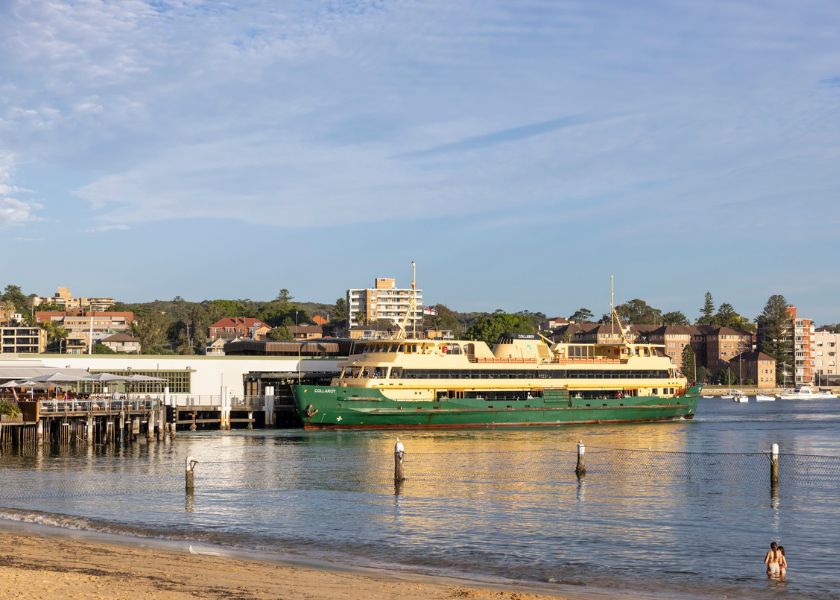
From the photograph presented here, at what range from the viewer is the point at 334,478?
45.7 meters

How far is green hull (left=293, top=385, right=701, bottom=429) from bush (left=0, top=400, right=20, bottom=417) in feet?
62.5

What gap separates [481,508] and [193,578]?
49.2 ft

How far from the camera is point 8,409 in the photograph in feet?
191

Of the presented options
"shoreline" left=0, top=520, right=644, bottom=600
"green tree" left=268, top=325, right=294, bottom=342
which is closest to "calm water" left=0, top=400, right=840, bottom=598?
"shoreline" left=0, top=520, right=644, bottom=600

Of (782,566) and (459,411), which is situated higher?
(459,411)

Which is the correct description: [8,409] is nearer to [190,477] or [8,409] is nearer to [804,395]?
[190,477]

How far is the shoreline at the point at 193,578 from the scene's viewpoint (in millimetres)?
21984

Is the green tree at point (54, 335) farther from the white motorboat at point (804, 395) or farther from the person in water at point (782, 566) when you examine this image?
the person in water at point (782, 566)

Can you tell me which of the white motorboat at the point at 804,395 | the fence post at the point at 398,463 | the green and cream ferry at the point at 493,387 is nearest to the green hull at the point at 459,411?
the green and cream ferry at the point at 493,387

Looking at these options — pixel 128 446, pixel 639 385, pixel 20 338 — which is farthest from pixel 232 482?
pixel 20 338

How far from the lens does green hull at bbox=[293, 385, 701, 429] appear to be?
7194 cm

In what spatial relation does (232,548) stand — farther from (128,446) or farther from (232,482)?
(128,446)

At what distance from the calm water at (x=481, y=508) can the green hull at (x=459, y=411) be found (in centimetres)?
1005

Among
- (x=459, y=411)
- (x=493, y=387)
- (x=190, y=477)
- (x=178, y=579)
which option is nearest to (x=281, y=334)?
(x=493, y=387)
